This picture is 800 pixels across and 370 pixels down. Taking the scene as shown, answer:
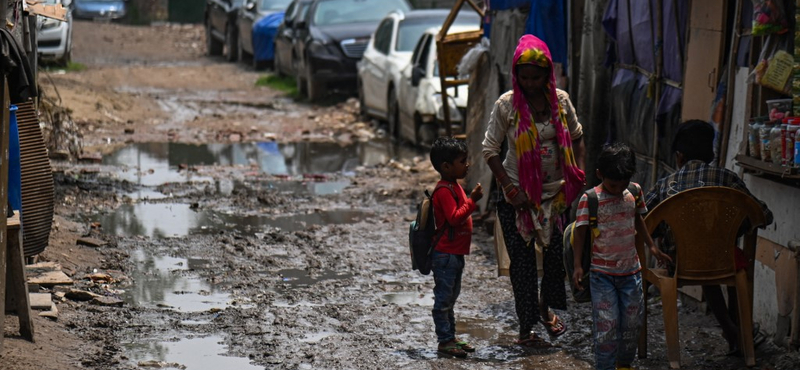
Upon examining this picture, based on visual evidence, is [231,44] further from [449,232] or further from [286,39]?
[449,232]

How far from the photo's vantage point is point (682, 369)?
242 inches

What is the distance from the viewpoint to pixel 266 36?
26953 mm

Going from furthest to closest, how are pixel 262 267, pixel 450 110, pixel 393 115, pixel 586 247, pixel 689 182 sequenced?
pixel 393 115, pixel 450 110, pixel 262 267, pixel 689 182, pixel 586 247

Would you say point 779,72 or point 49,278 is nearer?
point 779,72

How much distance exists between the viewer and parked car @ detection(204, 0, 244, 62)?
99.0 feet

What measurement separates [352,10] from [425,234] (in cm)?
1586

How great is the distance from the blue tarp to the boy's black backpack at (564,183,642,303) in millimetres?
4299

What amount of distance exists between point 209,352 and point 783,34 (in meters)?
3.48

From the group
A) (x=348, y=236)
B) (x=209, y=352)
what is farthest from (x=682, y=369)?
(x=348, y=236)

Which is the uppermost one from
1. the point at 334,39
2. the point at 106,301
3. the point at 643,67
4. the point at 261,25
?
the point at 643,67

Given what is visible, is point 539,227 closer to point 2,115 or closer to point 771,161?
point 771,161

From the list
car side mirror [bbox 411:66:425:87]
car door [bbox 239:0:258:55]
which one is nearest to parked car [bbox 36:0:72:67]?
car door [bbox 239:0:258:55]

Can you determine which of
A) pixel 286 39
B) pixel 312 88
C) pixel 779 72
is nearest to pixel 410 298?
pixel 779 72

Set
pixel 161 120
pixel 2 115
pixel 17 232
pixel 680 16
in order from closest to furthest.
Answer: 1. pixel 2 115
2. pixel 17 232
3. pixel 680 16
4. pixel 161 120
